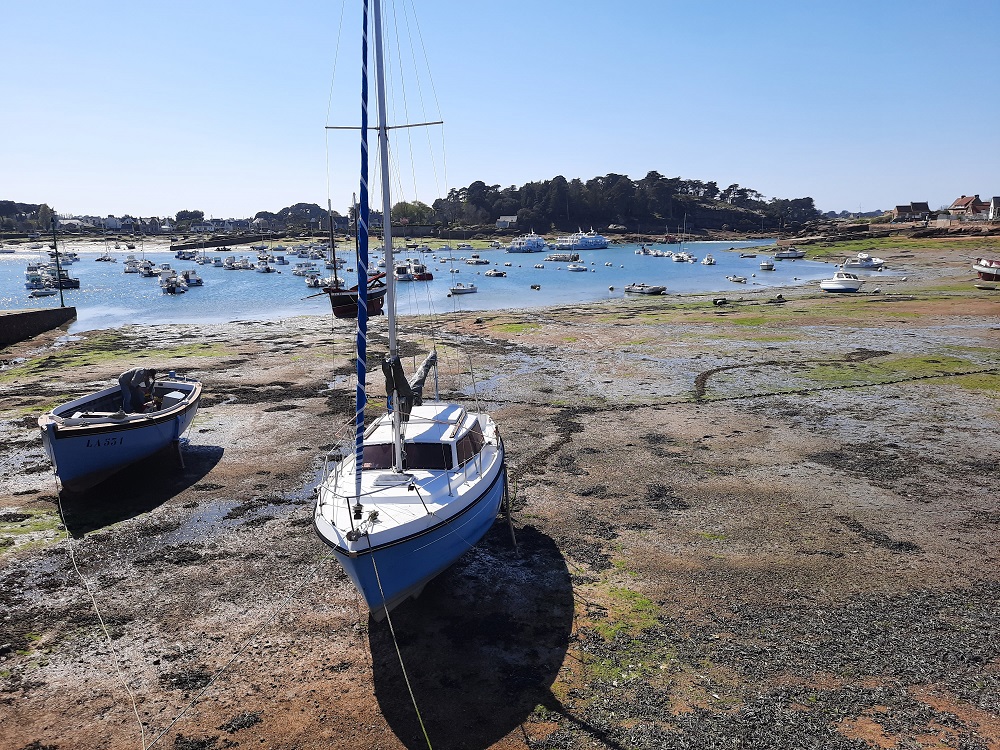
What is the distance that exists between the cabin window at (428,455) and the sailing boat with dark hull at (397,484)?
0.07 feet

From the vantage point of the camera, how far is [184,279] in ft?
329

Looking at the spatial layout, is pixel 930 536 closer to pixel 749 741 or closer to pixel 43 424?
pixel 749 741

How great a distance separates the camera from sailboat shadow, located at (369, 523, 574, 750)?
31.7 ft

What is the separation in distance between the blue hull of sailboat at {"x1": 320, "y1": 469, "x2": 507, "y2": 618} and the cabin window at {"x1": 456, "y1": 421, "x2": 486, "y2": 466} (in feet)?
4.13

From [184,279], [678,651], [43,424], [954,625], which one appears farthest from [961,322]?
[184,279]

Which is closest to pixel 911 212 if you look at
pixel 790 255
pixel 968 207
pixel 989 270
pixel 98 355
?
pixel 968 207

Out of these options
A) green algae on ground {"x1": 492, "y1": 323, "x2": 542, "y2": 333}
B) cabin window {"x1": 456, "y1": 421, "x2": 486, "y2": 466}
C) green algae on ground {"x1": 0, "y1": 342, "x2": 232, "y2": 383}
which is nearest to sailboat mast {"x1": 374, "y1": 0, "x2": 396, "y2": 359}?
cabin window {"x1": 456, "y1": 421, "x2": 486, "y2": 466}

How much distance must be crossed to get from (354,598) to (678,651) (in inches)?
247

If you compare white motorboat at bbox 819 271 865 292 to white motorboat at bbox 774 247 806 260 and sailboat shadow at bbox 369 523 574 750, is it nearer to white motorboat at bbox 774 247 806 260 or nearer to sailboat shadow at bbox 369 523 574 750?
sailboat shadow at bbox 369 523 574 750

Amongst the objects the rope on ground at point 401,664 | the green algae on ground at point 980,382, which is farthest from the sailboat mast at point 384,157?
the green algae on ground at point 980,382

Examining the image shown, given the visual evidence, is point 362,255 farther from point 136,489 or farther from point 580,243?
point 580,243

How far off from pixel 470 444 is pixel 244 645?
582 centimetres

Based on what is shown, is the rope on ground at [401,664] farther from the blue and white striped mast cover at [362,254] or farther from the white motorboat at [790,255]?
the white motorboat at [790,255]

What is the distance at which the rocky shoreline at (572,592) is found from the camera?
964cm
